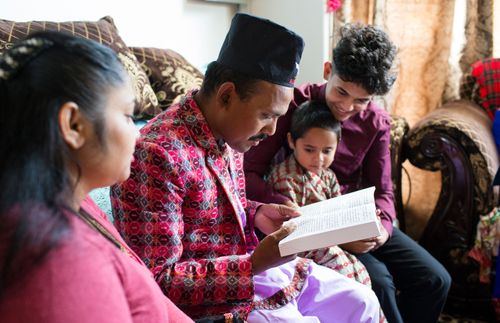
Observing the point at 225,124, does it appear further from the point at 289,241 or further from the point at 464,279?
the point at 464,279

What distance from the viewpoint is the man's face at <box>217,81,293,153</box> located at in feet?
3.07

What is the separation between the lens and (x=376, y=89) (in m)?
1.34

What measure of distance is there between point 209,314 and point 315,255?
45cm

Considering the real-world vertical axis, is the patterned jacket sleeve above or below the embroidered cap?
below

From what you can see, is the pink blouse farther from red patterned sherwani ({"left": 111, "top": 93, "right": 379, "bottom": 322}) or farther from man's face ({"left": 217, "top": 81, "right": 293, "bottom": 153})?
man's face ({"left": 217, "top": 81, "right": 293, "bottom": 153})

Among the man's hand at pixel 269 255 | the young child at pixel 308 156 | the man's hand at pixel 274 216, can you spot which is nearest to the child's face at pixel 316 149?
the young child at pixel 308 156

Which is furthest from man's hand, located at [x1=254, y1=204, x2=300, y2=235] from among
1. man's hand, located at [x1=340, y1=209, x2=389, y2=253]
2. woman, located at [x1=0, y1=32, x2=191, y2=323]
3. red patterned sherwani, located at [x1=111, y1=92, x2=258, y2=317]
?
woman, located at [x1=0, y1=32, x2=191, y2=323]

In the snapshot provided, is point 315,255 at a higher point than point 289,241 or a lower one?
lower

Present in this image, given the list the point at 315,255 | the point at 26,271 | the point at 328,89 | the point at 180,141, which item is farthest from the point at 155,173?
the point at 328,89

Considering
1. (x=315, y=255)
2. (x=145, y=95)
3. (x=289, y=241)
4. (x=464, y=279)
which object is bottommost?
(x=464, y=279)

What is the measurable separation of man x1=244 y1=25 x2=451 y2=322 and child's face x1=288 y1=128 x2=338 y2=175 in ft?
0.28

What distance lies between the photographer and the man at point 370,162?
1318mm

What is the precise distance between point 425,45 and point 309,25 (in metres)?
0.60

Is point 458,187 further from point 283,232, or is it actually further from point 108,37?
point 108,37
